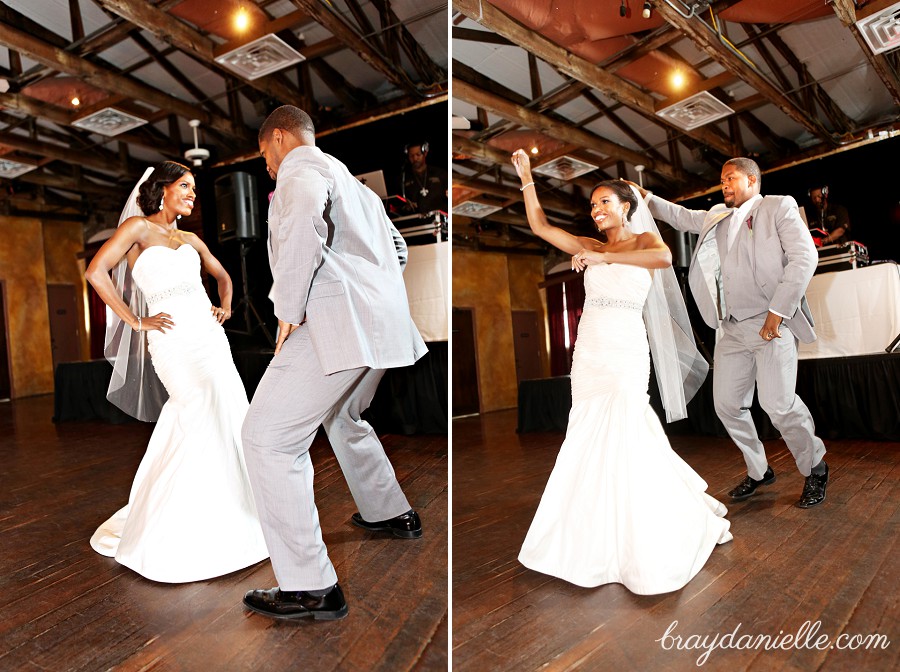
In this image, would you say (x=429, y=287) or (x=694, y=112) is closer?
(x=694, y=112)

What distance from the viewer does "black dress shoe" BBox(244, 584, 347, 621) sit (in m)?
1.65

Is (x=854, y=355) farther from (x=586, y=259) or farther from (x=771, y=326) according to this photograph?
(x=586, y=259)

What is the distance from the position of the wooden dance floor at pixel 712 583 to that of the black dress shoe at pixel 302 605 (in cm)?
35

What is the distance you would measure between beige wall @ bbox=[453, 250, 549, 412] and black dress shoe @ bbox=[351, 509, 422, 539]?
0.72 m

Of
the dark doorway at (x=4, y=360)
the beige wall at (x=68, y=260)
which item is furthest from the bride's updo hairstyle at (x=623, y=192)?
the dark doorway at (x=4, y=360)

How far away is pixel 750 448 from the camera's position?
4.57 ft

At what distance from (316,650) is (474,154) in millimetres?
1252

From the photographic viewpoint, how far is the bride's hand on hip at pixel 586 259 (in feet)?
4.25

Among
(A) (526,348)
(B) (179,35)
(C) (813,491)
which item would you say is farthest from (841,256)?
(B) (179,35)

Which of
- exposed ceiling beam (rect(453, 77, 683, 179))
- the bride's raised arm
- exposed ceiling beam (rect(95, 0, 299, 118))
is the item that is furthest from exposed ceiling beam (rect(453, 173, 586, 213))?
exposed ceiling beam (rect(95, 0, 299, 118))

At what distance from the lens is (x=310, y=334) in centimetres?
162

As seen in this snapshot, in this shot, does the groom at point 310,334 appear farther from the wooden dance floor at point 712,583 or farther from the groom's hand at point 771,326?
the groom's hand at point 771,326

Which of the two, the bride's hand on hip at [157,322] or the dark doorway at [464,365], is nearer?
the dark doorway at [464,365]

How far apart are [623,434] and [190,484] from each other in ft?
4.70
